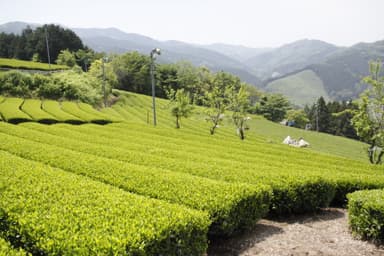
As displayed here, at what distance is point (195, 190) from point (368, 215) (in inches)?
186

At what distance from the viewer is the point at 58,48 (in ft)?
352

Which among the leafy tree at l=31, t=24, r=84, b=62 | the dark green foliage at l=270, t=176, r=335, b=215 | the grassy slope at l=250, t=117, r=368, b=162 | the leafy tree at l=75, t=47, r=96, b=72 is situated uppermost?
the leafy tree at l=31, t=24, r=84, b=62

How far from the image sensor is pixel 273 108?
105625 mm

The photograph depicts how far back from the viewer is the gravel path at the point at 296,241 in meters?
7.90

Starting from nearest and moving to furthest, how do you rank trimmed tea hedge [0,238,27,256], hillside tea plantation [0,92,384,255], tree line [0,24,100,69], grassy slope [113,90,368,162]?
trimmed tea hedge [0,238,27,256]
hillside tea plantation [0,92,384,255]
grassy slope [113,90,368,162]
tree line [0,24,100,69]

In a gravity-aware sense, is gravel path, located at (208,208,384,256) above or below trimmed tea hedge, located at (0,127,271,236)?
below

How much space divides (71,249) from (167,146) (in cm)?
1294

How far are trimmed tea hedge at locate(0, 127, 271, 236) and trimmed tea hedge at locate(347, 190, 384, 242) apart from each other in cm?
244

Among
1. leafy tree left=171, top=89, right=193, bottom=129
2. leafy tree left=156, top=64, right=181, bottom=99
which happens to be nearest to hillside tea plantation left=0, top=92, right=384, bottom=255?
leafy tree left=171, top=89, right=193, bottom=129

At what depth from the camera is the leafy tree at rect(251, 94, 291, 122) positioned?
346ft

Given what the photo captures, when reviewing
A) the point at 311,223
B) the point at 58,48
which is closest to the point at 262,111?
the point at 58,48

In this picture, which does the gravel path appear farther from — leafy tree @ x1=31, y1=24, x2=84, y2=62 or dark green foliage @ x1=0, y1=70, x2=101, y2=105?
leafy tree @ x1=31, y1=24, x2=84, y2=62

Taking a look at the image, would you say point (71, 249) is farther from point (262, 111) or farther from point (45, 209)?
point (262, 111)

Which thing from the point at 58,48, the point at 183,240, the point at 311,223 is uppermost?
the point at 58,48
